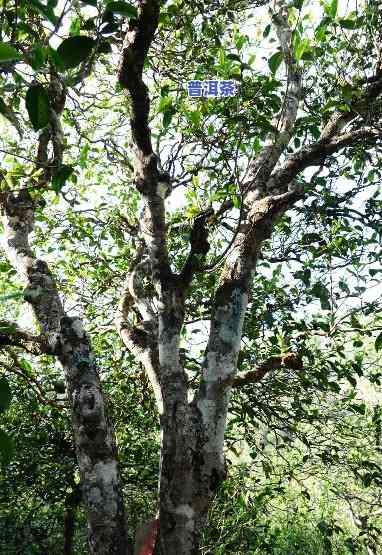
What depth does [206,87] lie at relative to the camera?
2980mm

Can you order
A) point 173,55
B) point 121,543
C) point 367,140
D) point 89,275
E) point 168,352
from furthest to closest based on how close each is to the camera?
point 89,275
point 173,55
point 367,140
point 168,352
point 121,543

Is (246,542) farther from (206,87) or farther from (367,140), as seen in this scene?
(206,87)

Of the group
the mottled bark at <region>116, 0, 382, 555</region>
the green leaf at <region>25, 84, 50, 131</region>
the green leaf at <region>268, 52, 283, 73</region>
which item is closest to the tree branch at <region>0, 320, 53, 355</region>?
the mottled bark at <region>116, 0, 382, 555</region>

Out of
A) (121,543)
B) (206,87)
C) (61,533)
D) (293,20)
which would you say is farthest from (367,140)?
(61,533)

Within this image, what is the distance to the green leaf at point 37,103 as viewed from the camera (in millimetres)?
930

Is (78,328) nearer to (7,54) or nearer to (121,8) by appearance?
(121,8)

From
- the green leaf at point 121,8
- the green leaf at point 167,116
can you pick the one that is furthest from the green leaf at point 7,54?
the green leaf at point 167,116

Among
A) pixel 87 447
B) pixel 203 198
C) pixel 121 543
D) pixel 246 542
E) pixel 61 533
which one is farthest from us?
pixel 61 533

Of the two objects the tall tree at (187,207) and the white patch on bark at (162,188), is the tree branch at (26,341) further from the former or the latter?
the white patch on bark at (162,188)

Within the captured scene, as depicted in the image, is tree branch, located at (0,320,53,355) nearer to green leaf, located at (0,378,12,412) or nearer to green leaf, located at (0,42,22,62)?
green leaf, located at (0,378,12,412)

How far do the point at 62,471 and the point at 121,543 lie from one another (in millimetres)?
4162

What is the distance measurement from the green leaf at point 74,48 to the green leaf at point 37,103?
80mm

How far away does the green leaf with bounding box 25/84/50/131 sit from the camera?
0.93 m

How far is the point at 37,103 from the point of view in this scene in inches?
37.2
